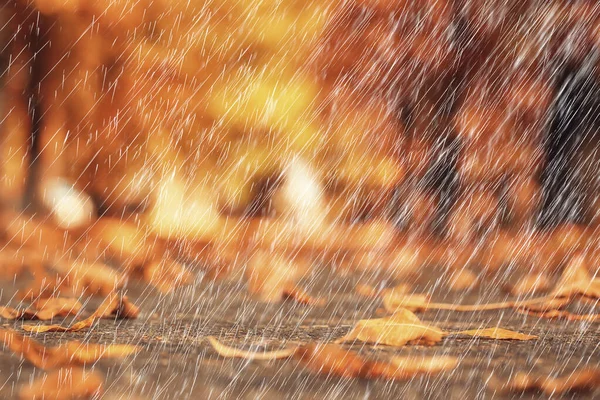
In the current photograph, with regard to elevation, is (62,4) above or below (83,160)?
above

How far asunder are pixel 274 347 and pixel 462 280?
207cm

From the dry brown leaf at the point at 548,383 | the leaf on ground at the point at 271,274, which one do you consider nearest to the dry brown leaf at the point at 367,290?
the leaf on ground at the point at 271,274

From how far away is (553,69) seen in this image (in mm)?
5641

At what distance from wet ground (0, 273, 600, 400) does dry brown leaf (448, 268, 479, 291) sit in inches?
16.5

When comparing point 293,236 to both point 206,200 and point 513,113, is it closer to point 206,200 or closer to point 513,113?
point 206,200

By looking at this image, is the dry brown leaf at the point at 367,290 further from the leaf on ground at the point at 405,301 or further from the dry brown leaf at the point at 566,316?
the dry brown leaf at the point at 566,316

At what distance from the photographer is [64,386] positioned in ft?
7.15

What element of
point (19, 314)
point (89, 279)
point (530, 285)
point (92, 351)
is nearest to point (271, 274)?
point (89, 279)

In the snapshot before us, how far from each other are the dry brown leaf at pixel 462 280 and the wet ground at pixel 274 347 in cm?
42

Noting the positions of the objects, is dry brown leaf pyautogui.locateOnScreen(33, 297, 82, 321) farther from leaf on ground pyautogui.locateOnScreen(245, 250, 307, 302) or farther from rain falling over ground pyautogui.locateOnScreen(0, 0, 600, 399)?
leaf on ground pyautogui.locateOnScreen(245, 250, 307, 302)

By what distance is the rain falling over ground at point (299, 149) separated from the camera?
4.84 m

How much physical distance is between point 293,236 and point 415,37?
136cm

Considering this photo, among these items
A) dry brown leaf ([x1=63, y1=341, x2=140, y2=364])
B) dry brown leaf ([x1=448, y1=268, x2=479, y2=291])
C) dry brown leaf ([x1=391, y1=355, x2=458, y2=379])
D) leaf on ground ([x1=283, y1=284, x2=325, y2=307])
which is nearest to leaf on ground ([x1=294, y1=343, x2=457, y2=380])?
dry brown leaf ([x1=391, y1=355, x2=458, y2=379])

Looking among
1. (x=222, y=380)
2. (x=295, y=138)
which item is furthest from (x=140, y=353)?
(x=295, y=138)
